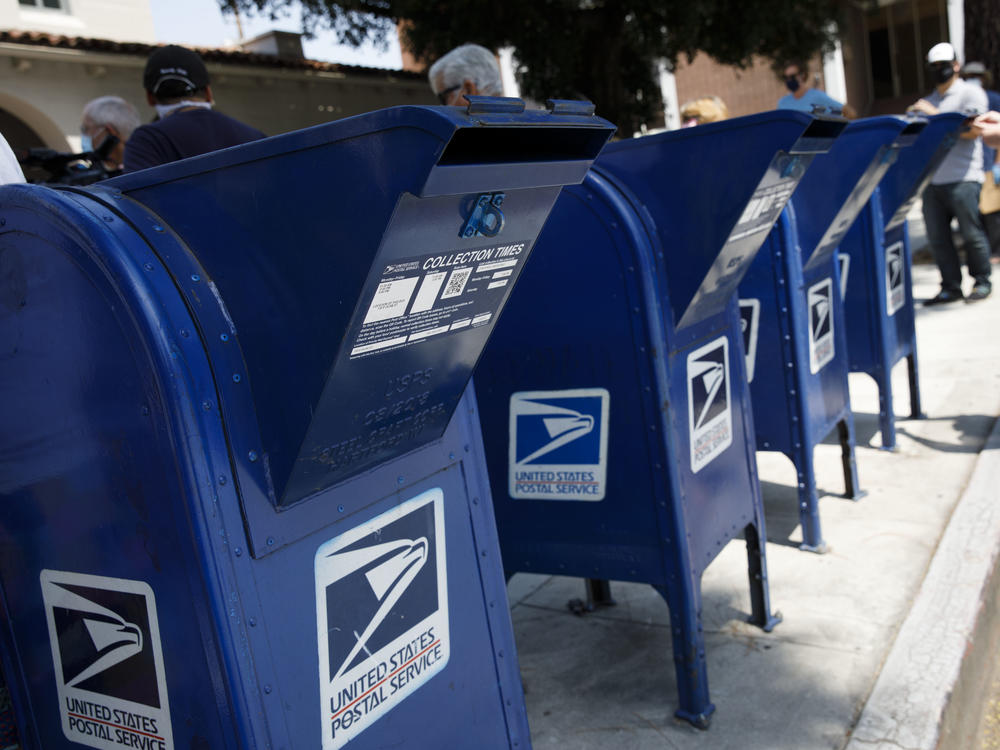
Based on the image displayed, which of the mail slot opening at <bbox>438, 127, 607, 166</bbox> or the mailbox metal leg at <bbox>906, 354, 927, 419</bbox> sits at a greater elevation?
the mail slot opening at <bbox>438, 127, 607, 166</bbox>

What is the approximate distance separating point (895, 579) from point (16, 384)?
3073 mm

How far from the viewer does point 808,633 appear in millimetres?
3111

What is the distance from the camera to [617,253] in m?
2.51

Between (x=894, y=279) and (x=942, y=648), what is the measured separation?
2.68 meters

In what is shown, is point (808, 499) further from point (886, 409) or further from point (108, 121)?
point (108, 121)

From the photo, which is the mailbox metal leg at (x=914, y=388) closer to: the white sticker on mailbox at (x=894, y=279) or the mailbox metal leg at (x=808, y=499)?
the white sticker on mailbox at (x=894, y=279)

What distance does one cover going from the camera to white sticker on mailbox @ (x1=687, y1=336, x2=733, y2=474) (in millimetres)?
2713

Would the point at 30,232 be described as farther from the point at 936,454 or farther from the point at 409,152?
the point at 936,454

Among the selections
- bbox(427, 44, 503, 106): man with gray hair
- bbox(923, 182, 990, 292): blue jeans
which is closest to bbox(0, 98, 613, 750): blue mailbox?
bbox(427, 44, 503, 106): man with gray hair

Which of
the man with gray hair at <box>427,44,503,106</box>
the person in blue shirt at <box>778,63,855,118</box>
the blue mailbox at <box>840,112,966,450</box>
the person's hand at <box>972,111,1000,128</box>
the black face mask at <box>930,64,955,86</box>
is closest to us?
the man with gray hair at <box>427,44,503,106</box>

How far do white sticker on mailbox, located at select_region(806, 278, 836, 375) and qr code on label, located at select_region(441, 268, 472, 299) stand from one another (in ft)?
8.40

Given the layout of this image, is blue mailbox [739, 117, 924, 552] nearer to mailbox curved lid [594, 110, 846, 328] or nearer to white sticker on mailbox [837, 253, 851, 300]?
white sticker on mailbox [837, 253, 851, 300]

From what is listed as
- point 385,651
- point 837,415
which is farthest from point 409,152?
point 837,415

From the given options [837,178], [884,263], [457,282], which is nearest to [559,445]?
[457,282]
